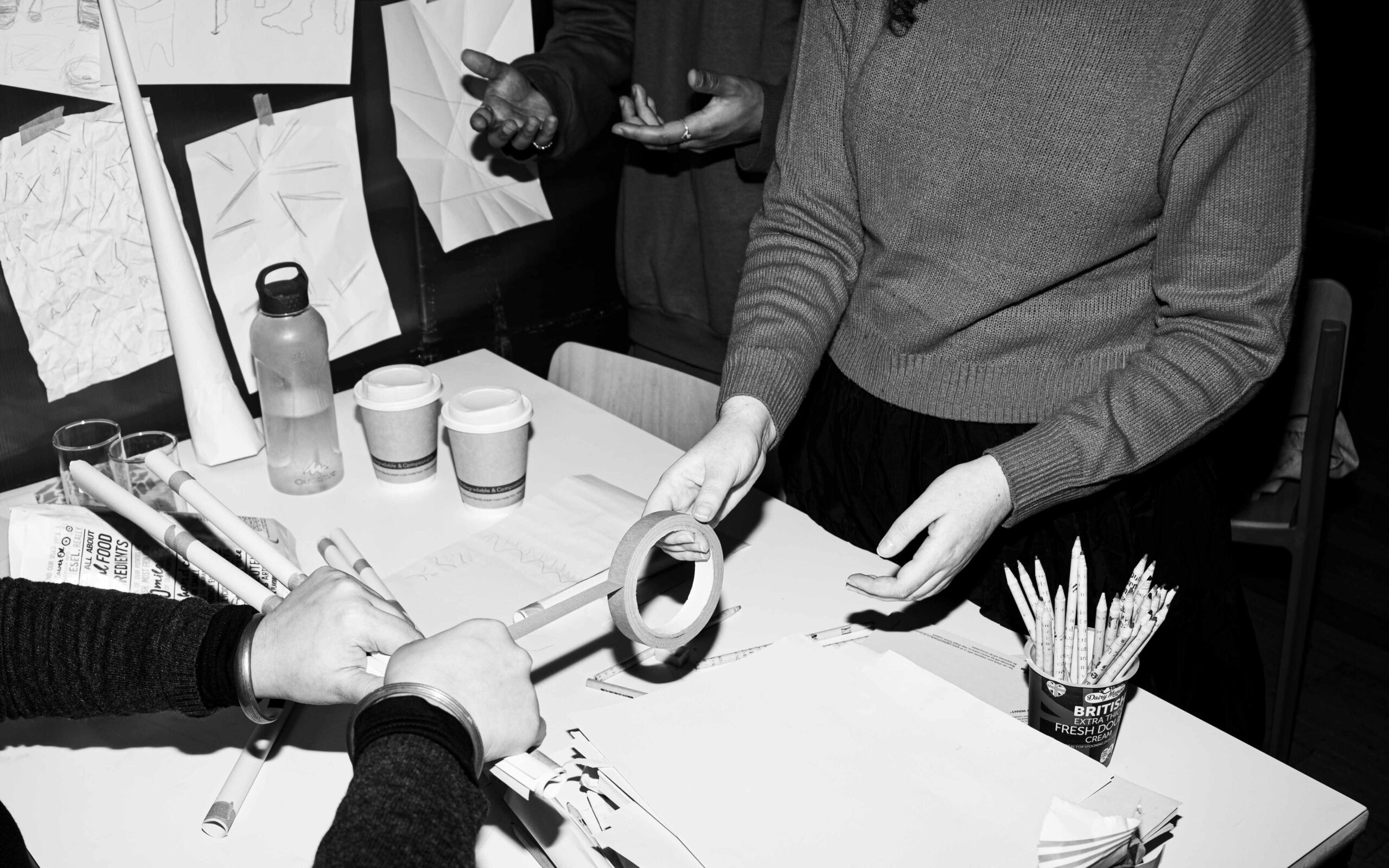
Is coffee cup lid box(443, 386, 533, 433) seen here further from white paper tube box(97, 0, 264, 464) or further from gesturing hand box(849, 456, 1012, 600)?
gesturing hand box(849, 456, 1012, 600)

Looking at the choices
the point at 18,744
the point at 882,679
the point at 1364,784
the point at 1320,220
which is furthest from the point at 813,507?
the point at 1320,220

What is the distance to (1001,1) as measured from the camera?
119cm

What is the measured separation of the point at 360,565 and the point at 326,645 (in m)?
0.32

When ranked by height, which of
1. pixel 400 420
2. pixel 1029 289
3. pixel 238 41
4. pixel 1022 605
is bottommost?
pixel 400 420

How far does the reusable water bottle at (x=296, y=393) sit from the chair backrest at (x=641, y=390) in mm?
447

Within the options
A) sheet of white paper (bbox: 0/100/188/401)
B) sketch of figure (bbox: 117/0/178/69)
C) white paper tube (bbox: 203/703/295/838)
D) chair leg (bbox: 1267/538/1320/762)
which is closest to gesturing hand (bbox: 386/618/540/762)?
white paper tube (bbox: 203/703/295/838)

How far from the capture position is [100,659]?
2.90 feet

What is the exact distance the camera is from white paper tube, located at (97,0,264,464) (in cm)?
138

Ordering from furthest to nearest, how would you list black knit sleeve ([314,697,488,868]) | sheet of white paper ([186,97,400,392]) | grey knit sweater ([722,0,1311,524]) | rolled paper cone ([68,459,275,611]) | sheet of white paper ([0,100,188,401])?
1. sheet of white paper ([186,97,400,392])
2. sheet of white paper ([0,100,188,401])
3. grey knit sweater ([722,0,1311,524])
4. rolled paper cone ([68,459,275,611])
5. black knit sleeve ([314,697,488,868])

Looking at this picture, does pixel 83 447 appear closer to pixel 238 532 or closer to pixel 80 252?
pixel 80 252

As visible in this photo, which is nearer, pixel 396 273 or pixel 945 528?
pixel 945 528

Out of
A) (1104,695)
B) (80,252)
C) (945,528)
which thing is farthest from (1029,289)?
(80,252)

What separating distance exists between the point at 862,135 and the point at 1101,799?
781 millimetres

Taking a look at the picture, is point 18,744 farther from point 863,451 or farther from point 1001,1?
point 1001,1
